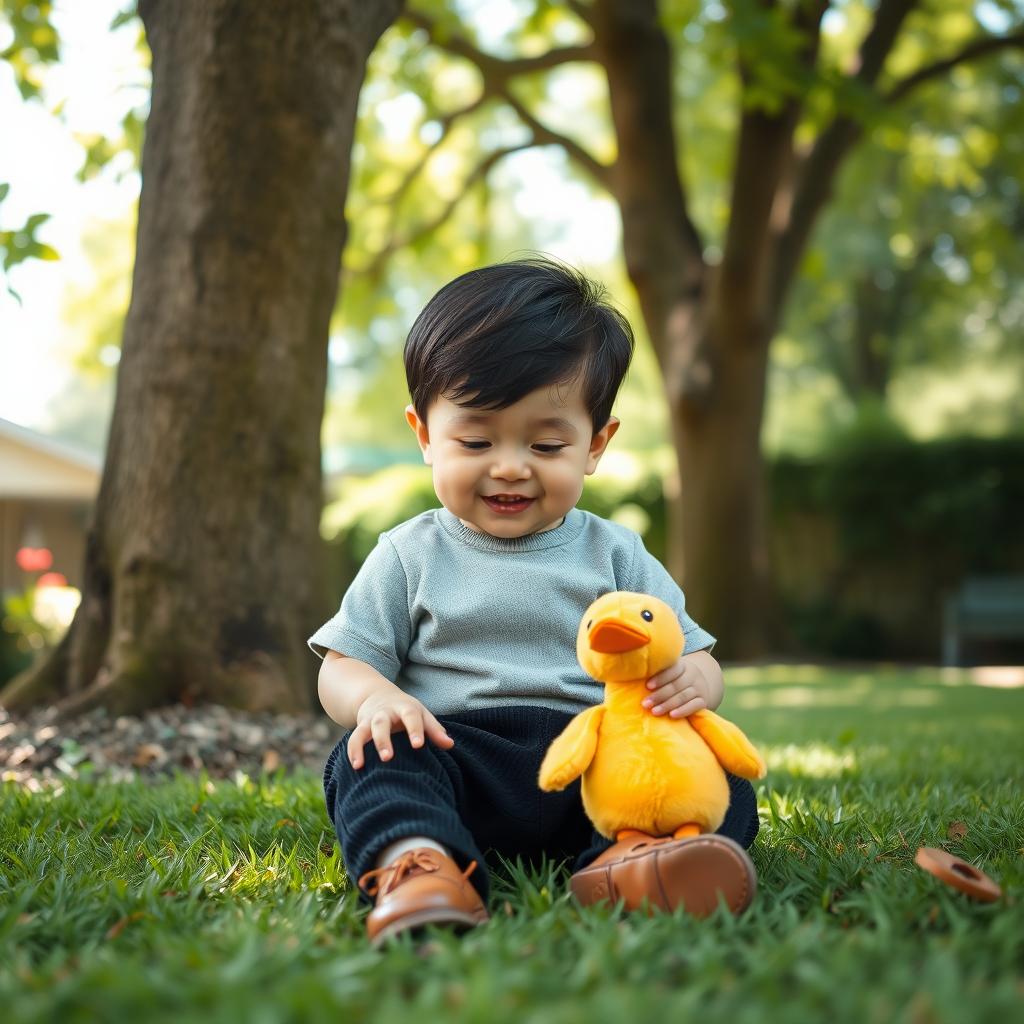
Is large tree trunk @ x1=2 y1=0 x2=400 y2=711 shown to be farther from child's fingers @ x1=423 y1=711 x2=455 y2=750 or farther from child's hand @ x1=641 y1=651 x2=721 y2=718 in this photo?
child's hand @ x1=641 y1=651 x2=721 y2=718

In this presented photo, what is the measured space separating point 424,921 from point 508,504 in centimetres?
82

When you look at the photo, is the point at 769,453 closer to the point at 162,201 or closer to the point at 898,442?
the point at 898,442

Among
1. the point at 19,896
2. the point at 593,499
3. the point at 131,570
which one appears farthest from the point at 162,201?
the point at 593,499

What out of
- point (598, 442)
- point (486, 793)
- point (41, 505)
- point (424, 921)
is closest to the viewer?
point (424, 921)

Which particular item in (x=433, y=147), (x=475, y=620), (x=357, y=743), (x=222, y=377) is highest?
(x=433, y=147)

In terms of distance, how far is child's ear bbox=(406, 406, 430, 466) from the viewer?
2.14m

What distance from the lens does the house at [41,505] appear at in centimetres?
1566

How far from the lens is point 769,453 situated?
1377cm

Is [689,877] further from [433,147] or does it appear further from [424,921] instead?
[433,147]

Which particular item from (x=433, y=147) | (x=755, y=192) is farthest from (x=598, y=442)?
(x=433, y=147)

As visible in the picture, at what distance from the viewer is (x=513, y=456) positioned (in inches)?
78.2

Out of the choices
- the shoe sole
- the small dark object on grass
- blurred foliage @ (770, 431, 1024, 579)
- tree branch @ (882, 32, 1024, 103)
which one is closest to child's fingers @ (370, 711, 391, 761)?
the shoe sole

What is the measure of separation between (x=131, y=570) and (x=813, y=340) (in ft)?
71.6

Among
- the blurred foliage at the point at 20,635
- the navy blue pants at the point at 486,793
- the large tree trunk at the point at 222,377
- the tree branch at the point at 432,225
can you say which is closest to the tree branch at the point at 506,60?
the tree branch at the point at 432,225
